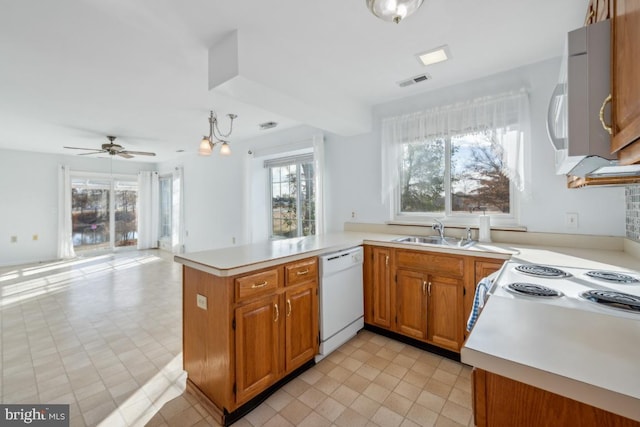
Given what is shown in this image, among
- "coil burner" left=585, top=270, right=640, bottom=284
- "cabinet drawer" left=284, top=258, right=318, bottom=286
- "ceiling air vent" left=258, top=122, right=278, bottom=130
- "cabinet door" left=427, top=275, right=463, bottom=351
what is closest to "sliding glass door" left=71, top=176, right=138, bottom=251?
"ceiling air vent" left=258, top=122, right=278, bottom=130

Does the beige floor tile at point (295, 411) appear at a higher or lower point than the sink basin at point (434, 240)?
lower

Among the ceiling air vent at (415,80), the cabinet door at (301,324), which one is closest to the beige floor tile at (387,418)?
the cabinet door at (301,324)

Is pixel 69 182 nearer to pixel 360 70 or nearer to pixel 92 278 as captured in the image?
pixel 92 278

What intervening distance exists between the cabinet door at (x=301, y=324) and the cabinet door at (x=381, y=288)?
0.71 metres

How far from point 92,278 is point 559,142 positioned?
604 cm

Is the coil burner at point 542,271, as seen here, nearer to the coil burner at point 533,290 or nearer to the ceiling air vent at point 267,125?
the coil burner at point 533,290

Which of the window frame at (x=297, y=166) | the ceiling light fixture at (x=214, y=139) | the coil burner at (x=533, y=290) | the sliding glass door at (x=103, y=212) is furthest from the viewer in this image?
the sliding glass door at (x=103, y=212)

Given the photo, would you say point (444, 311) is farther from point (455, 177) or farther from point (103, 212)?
point (103, 212)

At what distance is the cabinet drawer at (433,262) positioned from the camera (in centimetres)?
213

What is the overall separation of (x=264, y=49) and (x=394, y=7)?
37.8 inches

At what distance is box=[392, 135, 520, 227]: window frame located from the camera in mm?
2457

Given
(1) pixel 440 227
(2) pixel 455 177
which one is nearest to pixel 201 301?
(1) pixel 440 227

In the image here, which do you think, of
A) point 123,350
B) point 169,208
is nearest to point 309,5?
point 123,350

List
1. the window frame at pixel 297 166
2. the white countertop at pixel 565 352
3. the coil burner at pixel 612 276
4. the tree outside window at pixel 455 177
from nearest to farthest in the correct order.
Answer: the white countertop at pixel 565 352, the coil burner at pixel 612 276, the tree outside window at pixel 455 177, the window frame at pixel 297 166
